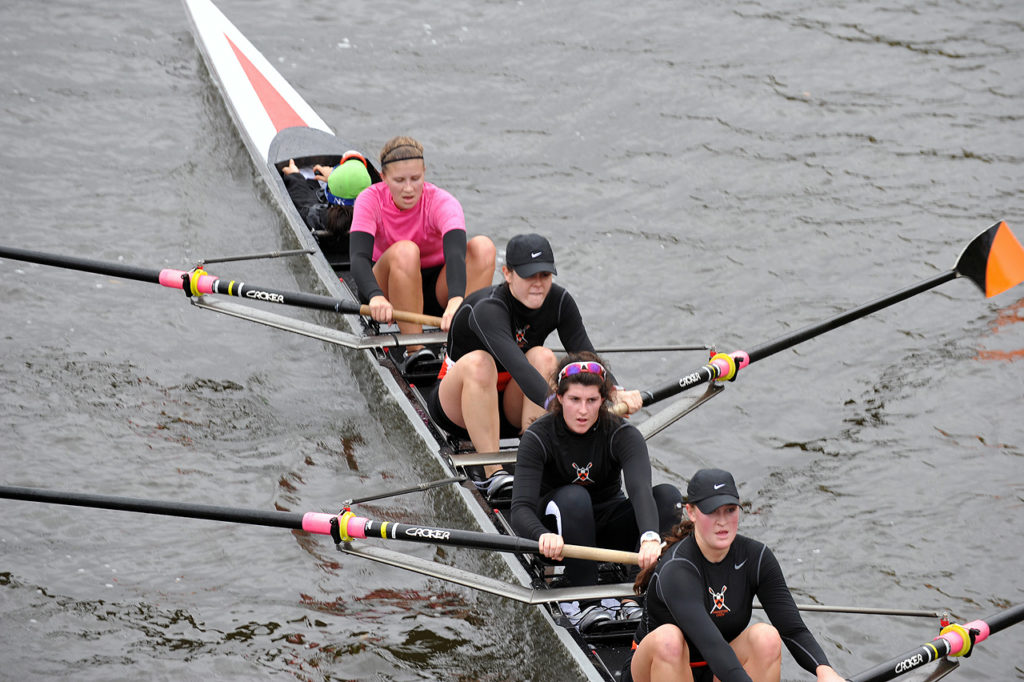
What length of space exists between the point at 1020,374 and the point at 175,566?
6055 mm

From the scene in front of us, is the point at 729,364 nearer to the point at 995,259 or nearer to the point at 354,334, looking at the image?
the point at 995,259

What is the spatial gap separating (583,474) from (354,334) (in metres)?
2.79

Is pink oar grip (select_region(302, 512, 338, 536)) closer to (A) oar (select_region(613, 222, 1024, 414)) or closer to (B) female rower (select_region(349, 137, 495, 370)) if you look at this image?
(B) female rower (select_region(349, 137, 495, 370))

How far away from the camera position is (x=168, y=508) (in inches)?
230

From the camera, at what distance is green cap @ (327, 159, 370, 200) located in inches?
348

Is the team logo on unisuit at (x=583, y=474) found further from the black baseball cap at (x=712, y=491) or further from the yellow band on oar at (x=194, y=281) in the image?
the yellow band on oar at (x=194, y=281)

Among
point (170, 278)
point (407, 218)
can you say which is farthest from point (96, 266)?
point (407, 218)

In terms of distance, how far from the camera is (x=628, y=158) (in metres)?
11.6

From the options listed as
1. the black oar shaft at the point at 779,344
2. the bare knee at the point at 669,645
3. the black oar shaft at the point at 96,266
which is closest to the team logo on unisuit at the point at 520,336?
the black oar shaft at the point at 779,344

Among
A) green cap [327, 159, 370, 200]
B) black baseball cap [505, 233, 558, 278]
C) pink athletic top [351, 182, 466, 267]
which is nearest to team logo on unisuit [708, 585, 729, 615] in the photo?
black baseball cap [505, 233, 558, 278]

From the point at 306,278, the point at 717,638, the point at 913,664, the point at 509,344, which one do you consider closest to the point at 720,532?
the point at 717,638

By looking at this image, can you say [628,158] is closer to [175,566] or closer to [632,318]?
[632,318]

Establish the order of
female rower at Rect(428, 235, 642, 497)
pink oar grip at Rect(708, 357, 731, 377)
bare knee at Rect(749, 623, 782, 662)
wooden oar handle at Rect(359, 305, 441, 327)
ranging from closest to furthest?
bare knee at Rect(749, 623, 782, 662) < female rower at Rect(428, 235, 642, 497) < pink oar grip at Rect(708, 357, 731, 377) < wooden oar handle at Rect(359, 305, 441, 327)

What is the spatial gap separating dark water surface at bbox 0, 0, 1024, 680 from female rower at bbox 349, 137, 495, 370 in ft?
2.61
